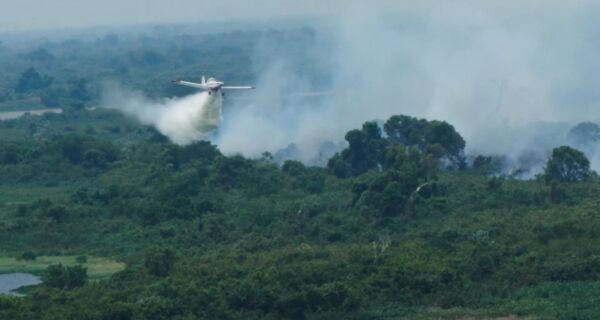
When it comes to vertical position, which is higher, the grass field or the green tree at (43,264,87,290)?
the grass field

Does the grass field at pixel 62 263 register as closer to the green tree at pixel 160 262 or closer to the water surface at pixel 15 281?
the water surface at pixel 15 281

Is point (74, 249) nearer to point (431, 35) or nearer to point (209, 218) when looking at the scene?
point (209, 218)

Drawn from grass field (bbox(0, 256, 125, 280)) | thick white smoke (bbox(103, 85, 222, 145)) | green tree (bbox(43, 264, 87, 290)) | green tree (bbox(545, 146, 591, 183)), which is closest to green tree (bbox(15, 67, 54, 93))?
thick white smoke (bbox(103, 85, 222, 145))

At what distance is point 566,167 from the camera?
51.2 m

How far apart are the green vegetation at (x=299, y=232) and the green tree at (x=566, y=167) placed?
0.05 metres

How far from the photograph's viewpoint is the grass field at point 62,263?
43806 millimetres

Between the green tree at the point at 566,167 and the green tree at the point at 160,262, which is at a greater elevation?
the green tree at the point at 566,167

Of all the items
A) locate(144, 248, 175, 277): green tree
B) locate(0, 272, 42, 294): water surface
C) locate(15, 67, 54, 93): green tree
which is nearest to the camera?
locate(144, 248, 175, 277): green tree

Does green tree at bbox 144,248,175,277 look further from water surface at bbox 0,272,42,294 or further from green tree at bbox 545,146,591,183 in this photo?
green tree at bbox 545,146,591,183

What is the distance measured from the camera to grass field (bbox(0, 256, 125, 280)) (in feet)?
144

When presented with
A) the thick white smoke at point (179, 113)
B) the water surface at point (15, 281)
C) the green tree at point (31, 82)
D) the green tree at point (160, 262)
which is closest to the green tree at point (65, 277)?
the green tree at point (160, 262)

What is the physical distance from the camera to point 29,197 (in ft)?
192

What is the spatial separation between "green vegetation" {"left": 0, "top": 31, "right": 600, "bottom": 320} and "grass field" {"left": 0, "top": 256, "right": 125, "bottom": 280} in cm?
10

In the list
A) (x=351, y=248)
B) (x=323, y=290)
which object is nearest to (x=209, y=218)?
(x=351, y=248)
